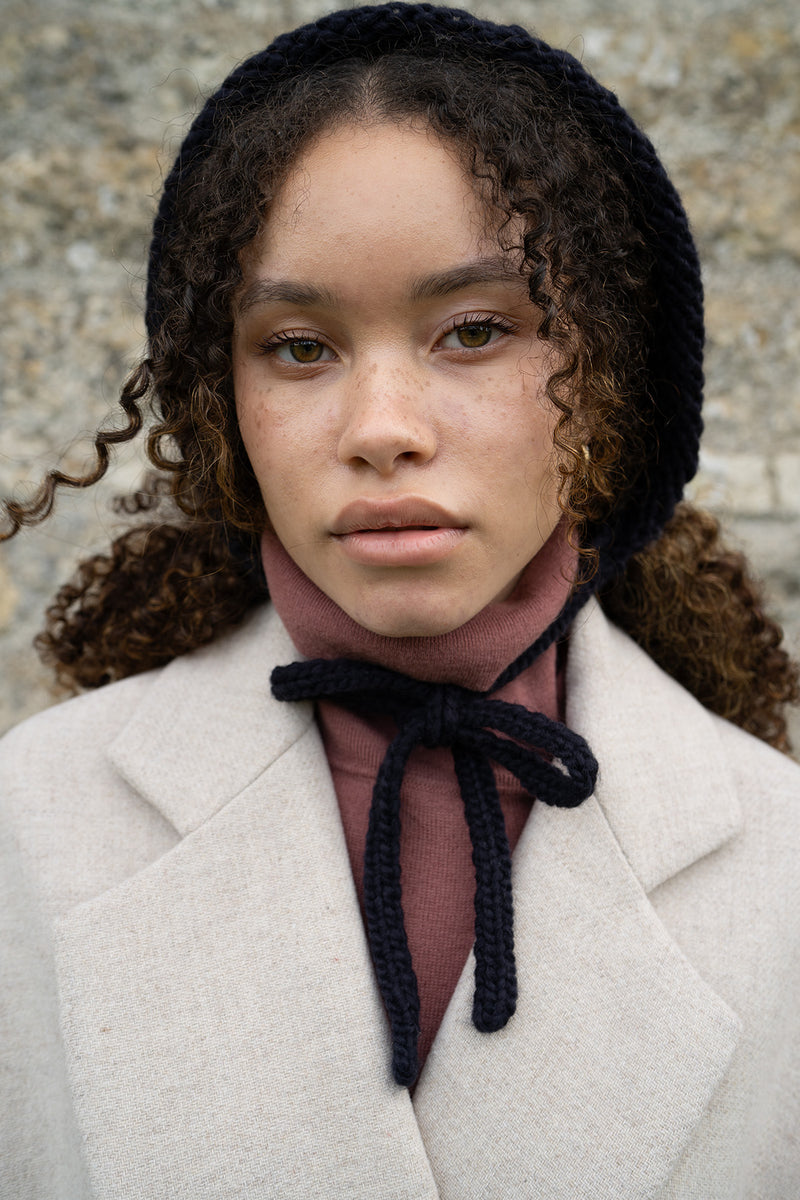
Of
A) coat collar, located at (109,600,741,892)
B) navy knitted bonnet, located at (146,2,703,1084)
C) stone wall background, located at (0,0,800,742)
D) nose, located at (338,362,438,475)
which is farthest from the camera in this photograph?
stone wall background, located at (0,0,800,742)

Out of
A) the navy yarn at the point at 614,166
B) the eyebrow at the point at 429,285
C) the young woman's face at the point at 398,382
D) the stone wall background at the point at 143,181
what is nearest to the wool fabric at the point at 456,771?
the young woman's face at the point at 398,382

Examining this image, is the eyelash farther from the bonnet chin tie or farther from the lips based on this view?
the bonnet chin tie

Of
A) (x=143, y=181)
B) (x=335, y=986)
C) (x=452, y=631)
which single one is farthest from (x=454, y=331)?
(x=143, y=181)

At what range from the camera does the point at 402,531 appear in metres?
1.24

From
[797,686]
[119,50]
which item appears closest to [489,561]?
[797,686]

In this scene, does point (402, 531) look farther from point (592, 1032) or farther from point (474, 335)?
point (592, 1032)

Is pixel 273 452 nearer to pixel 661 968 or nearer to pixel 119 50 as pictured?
pixel 661 968

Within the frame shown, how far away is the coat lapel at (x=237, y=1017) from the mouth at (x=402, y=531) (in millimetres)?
408

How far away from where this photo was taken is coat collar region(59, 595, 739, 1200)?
1.21m

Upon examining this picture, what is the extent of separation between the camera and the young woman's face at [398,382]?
119 cm

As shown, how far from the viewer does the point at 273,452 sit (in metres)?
1.30

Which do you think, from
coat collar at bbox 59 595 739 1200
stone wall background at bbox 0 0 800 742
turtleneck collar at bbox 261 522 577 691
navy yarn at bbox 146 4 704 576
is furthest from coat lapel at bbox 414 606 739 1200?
stone wall background at bbox 0 0 800 742

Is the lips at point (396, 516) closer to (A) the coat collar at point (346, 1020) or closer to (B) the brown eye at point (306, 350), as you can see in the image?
(B) the brown eye at point (306, 350)

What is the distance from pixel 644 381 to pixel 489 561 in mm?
502
